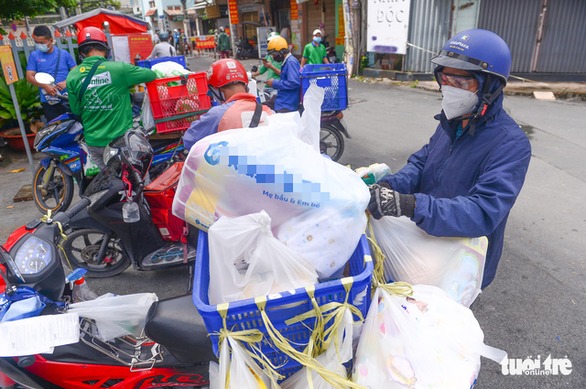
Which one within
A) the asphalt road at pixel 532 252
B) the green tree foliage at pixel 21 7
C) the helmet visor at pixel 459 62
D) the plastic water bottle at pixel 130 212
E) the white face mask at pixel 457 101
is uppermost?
the green tree foliage at pixel 21 7

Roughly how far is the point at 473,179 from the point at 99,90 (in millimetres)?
3718

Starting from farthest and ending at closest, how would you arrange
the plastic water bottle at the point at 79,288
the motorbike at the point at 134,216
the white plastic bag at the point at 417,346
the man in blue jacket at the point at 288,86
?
1. the man in blue jacket at the point at 288,86
2. the motorbike at the point at 134,216
3. the plastic water bottle at the point at 79,288
4. the white plastic bag at the point at 417,346

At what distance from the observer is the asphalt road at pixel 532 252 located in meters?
2.57

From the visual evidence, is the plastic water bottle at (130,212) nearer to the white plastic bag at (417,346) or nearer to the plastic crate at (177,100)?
the plastic crate at (177,100)

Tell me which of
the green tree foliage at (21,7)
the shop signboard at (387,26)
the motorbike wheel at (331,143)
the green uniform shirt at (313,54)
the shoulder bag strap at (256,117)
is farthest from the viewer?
the green tree foliage at (21,7)

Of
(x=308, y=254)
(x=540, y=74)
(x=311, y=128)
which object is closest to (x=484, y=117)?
(x=311, y=128)

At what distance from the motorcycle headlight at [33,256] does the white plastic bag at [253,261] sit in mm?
977

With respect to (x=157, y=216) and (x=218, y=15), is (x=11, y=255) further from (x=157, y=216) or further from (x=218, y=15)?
(x=218, y=15)

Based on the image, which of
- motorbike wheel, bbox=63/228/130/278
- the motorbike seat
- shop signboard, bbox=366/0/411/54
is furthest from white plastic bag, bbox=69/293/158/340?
shop signboard, bbox=366/0/411/54

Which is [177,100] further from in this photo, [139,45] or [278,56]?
[139,45]

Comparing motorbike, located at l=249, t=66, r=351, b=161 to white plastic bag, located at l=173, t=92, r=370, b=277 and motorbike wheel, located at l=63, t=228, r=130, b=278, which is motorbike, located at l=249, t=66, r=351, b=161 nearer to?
motorbike wheel, located at l=63, t=228, r=130, b=278

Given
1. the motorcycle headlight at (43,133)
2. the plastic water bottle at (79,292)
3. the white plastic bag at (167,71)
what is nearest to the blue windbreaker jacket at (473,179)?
the plastic water bottle at (79,292)

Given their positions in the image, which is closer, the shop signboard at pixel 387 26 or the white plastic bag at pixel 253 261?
the white plastic bag at pixel 253 261

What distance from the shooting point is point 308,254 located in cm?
127
